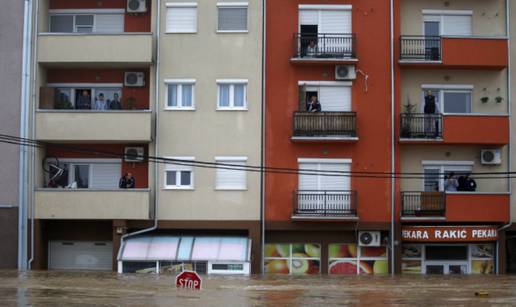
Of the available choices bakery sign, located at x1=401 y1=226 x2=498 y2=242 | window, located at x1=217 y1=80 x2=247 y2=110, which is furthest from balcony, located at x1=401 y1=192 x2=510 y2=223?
window, located at x1=217 y1=80 x2=247 y2=110

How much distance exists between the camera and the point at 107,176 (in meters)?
37.7

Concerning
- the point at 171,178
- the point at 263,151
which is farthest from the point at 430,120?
the point at 171,178

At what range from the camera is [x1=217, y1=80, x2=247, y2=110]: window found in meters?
36.7

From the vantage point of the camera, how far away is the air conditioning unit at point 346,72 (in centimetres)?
3656

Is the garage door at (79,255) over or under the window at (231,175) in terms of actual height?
under

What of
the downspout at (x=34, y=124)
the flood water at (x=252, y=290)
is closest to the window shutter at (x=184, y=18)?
the downspout at (x=34, y=124)

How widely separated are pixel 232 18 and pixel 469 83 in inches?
424

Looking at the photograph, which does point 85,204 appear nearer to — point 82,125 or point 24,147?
point 82,125

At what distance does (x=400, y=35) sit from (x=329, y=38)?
311 centimetres

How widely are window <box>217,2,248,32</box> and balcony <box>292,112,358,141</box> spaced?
455 centimetres

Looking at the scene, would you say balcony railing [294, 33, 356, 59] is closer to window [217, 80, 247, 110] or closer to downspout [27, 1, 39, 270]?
window [217, 80, 247, 110]

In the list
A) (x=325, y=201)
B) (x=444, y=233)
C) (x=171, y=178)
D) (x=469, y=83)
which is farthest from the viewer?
(x=469, y=83)

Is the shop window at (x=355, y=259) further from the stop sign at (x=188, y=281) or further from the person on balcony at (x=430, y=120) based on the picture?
the stop sign at (x=188, y=281)

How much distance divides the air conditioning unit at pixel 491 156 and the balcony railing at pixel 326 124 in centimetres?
579
